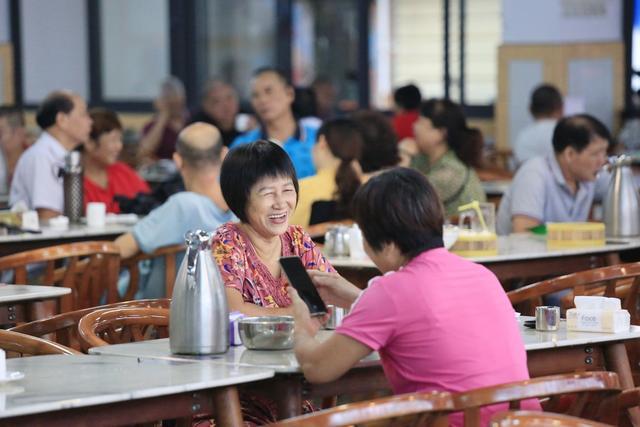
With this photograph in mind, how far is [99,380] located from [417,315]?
2.06 feet

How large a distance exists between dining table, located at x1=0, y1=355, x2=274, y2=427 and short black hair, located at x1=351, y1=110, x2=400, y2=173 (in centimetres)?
377

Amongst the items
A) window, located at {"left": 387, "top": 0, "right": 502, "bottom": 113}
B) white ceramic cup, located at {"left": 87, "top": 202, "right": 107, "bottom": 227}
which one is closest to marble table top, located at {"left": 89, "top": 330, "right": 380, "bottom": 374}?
white ceramic cup, located at {"left": 87, "top": 202, "right": 107, "bottom": 227}

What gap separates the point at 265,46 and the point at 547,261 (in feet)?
29.5

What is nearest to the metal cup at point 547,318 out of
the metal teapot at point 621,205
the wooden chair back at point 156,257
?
the wooden chair back at point 156,257

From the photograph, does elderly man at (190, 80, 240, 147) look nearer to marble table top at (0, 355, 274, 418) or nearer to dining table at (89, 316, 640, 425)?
dining table at (89, 316, 640, 425)

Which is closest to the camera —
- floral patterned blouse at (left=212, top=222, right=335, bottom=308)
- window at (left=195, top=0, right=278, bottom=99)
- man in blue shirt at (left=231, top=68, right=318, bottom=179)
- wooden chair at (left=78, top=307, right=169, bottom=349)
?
wooden chair at (left=78, top=307, right=169, bottom=349)

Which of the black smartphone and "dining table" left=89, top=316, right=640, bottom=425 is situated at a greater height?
the black smartphone

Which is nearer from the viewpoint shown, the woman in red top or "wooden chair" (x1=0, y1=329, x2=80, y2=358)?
"wooden chair" (x1=0, y1=329, x2=80, y2=358)

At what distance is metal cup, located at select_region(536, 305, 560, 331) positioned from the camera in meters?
3.16

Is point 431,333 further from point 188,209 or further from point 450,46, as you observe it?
point 450,46

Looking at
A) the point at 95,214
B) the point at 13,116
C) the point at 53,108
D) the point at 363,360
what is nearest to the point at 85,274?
the point at 95,214

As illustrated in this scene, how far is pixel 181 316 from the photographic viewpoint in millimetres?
2887

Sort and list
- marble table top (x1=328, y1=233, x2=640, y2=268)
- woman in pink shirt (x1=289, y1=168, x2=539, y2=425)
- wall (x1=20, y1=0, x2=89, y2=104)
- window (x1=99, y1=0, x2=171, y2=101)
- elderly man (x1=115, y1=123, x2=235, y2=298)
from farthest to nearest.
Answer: wall (x1=20, y1=0, x2=89, y2=104) < window (x1=99, y1=0, x2=171, y2=101) < elderly man (x1=115, y1=123, x2=235, y2=298) < marble table top (x1=328, y1=233, x2=640, y2=268) < woman in pink shirt (x1=289, y1=168, x2=539, y2=425)

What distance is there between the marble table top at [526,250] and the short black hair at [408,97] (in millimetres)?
4510
